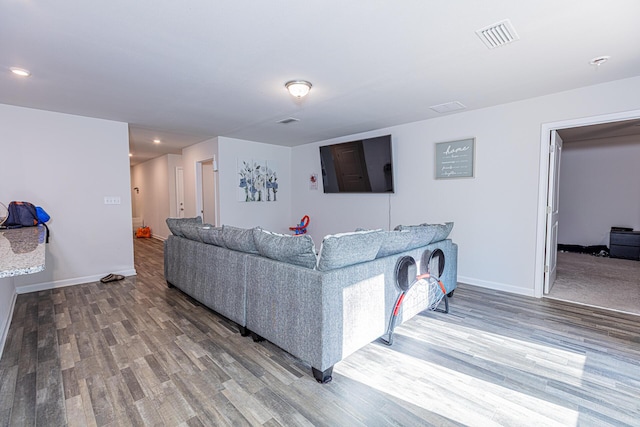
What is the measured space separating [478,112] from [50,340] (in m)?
4.94

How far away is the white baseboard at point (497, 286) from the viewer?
3.48 meters

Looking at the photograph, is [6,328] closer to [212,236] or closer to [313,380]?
[212,236]

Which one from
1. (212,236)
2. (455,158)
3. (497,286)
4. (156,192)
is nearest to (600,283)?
(497,286)

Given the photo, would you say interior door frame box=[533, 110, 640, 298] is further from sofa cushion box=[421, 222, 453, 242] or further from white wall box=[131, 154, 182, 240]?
white wall box=[131, 154, 182, 240]

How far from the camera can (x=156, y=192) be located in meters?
7.98

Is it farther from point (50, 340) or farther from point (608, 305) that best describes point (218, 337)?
point (608, 305)

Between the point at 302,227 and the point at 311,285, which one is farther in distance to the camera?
the point at 302,227

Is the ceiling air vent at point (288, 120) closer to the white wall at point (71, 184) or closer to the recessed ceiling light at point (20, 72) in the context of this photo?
the white wall at point (71, 184)

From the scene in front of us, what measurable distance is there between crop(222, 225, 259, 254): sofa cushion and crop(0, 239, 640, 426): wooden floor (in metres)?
0.73

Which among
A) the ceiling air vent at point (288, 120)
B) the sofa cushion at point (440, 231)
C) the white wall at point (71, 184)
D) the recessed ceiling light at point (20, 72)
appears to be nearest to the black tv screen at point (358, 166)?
the ceiling air vent at point (288, 120)

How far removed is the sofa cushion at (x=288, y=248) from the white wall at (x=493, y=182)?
268 cm

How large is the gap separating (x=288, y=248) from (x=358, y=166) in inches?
124

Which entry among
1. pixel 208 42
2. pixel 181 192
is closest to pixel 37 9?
pixel 208 42

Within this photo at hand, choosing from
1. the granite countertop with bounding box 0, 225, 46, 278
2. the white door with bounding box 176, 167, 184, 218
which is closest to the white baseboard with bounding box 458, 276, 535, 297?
the granite countertop with bounding box 0, 225, 46, 278
